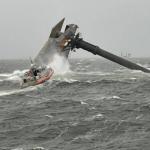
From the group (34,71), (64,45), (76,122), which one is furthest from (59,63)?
(76,122)

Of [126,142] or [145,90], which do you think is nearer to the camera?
[126,142]

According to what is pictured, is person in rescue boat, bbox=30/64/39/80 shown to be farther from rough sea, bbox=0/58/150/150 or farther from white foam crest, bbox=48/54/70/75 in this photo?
rough sea, bbox=0/58/150/150

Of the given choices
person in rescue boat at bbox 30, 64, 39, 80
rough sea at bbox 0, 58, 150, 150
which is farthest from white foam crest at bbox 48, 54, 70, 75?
person in rescue boat at bbox 30, 64, 39, 80

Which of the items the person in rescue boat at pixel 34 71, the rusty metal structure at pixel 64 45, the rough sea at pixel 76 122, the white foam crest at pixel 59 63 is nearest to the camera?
the rough sea at pixel 76 122

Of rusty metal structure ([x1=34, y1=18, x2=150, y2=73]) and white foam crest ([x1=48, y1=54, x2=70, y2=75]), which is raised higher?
rusty metal structure ([x1=34, y1=18, x2=150, y2=73])

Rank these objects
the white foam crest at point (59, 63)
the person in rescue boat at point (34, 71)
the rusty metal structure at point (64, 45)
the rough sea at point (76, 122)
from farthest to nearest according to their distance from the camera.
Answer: the person in rescue boat at point (34, 71)
the white foam crest at point (59, 63)
the rusty metal structure at point (64, 45)
the rough sea at point (76, 122)

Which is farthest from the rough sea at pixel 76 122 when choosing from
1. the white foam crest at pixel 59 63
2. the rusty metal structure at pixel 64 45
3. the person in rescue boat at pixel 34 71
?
the person in rescue boat at pixel 34 71

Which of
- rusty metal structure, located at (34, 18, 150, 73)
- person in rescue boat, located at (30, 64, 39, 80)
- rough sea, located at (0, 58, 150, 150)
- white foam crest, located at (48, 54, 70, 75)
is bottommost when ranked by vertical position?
rough sea, located at (0, 58, 150, 150)

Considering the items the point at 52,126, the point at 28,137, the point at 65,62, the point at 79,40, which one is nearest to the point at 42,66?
the point at 65,62

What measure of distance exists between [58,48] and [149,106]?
42.7 feet

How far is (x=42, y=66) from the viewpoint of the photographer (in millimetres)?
52250

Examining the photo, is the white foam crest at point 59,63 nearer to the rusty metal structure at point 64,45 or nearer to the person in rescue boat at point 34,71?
the rusty metal structure at point 64,45

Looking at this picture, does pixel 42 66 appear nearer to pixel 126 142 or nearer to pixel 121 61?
pixel 121 61

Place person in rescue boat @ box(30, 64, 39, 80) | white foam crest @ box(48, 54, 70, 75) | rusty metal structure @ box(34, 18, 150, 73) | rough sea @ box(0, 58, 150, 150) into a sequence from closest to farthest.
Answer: rough sea @ box(0, 58, 150, 150) → rusty metal structure @ box(34, 18, 150, 73) → white foam crest @ box(48, 54, 70, 75) → person in rescue boat @ box(30, 64, 39, 80)
